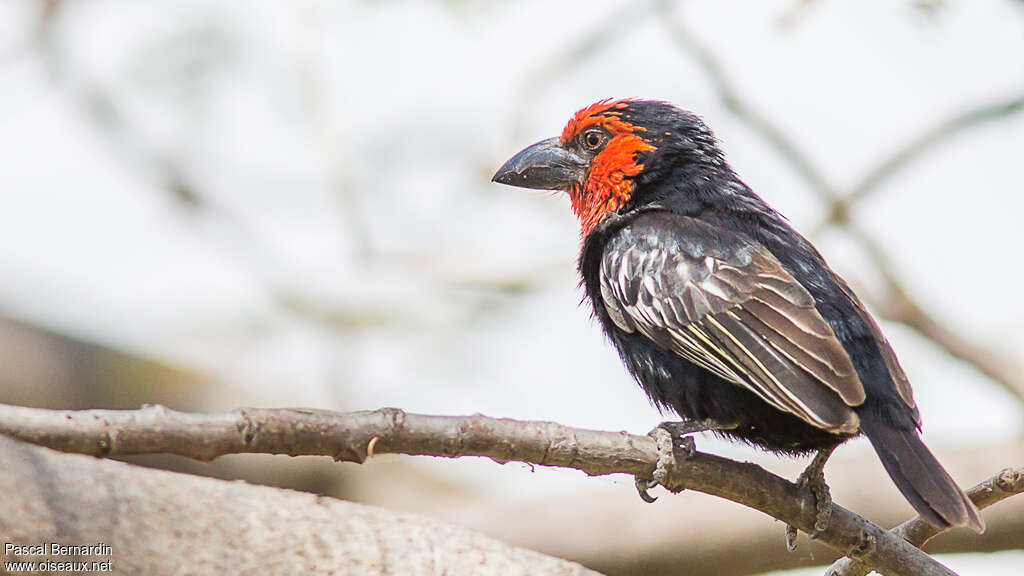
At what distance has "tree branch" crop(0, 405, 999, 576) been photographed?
2045 mm

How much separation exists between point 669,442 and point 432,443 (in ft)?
2.55

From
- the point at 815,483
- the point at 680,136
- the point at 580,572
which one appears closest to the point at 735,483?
the point at 815,483

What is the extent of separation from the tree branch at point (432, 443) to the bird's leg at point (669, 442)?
0.02 metres

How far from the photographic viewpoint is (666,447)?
2.81 metres

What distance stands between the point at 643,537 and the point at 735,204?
1548mm

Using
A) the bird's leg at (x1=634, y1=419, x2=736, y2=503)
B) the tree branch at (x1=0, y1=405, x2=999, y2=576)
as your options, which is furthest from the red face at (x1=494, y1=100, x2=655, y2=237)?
the tree branch at (x1=0, y1=405, x2=999, y2=576)

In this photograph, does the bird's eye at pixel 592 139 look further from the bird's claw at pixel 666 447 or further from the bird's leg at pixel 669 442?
the bird's claw at pixel 666 447

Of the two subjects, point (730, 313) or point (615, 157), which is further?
point (615, 157)

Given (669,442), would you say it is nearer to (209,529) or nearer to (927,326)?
(209,529)

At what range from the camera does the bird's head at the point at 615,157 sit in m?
4.33

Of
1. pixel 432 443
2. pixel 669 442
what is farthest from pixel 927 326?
pixel 432 443

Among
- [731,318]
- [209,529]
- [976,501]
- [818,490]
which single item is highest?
[731,318]

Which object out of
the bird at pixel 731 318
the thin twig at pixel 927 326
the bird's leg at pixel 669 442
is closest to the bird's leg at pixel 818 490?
the bird at pixel 731 318

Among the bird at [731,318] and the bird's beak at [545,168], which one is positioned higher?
the bird's beak at [545,168]
